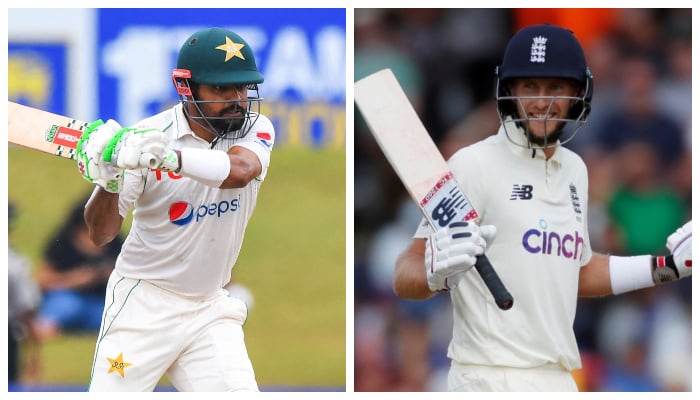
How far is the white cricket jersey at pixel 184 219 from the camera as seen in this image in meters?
3.99

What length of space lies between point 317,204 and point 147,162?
4.62 m

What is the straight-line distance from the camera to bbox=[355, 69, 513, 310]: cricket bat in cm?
378

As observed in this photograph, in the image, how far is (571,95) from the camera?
13.2ft

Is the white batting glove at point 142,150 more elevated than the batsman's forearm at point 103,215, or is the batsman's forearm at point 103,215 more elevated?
the white batting glove at point 142,150

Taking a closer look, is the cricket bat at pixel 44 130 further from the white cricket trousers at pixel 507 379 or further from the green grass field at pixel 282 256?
the green grass field at pixel 282 256

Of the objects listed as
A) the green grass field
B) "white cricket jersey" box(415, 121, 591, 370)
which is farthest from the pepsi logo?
the green grass field

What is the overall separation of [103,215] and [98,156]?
351 millimetres

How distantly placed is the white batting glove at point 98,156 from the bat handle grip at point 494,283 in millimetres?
1112

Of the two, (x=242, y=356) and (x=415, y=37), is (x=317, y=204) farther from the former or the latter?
(x=242, y=356)


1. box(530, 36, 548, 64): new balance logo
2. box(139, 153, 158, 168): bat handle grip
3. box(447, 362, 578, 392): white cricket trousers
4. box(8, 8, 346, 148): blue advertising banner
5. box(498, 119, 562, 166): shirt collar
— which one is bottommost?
box(447, 362, 578, 392): white cricket trousers

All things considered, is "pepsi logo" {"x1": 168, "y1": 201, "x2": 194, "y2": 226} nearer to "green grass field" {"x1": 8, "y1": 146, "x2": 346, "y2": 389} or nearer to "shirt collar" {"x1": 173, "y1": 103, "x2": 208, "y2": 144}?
"shirt collar" {"x1": 173, "y1": 103, "x2": 208, "y2": 144}

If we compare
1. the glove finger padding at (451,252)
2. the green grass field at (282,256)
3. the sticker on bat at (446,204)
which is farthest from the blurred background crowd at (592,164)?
the glove finger padding at (451,252)

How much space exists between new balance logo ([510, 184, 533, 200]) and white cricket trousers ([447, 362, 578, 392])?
1.70ft

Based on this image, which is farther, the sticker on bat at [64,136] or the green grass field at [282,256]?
the green grass field at [282,256]
